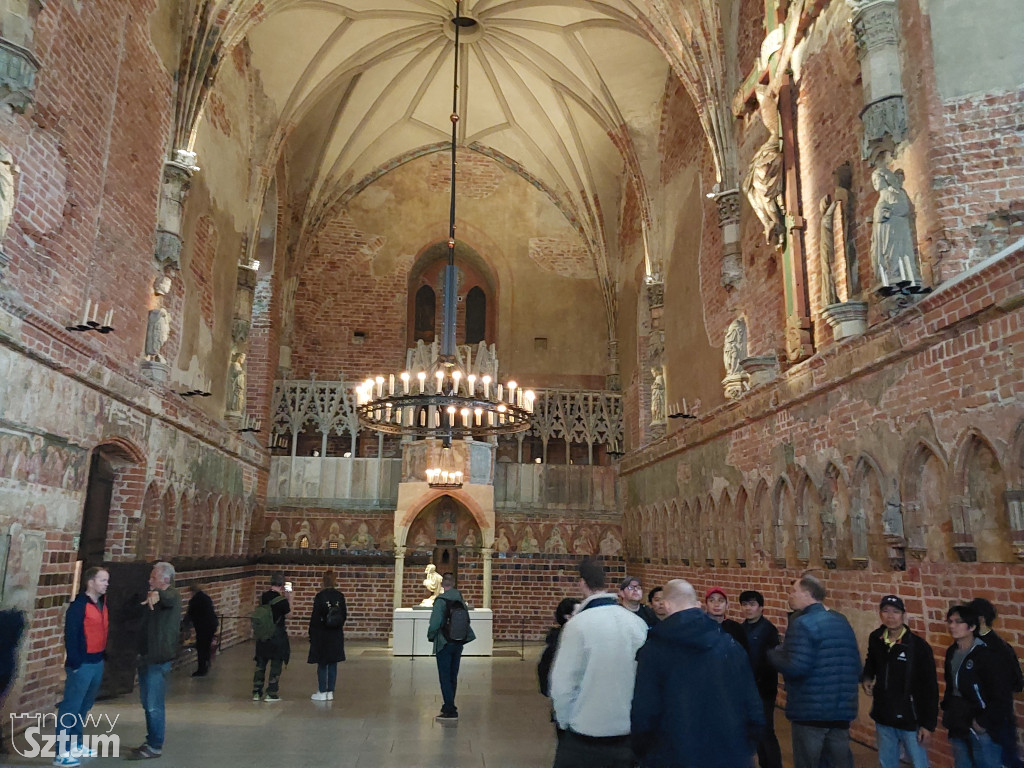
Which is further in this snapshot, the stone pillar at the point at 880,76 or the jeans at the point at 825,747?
the stone pillar at the point at 880,76

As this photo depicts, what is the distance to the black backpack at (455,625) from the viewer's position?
7.79 metres

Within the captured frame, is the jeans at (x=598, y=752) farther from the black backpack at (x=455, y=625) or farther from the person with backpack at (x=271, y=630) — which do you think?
the person with backpack at (x=271, y=630)

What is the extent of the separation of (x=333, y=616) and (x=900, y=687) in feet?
19.0

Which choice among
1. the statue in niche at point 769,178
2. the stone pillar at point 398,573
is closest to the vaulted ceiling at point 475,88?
the statue in niche at point 769,178

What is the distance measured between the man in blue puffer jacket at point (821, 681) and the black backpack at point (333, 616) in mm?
5509

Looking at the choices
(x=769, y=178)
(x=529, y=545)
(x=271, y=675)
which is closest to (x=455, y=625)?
(x=271, y=675)

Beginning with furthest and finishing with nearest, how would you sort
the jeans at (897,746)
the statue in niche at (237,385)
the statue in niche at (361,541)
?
the statue in niche at (361,541), the statue in niche at (237,385), the jeans at (897,746)

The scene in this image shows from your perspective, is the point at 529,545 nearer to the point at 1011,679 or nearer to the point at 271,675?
the point at 271,675

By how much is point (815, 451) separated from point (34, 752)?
7718 mm

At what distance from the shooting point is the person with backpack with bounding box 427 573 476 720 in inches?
307

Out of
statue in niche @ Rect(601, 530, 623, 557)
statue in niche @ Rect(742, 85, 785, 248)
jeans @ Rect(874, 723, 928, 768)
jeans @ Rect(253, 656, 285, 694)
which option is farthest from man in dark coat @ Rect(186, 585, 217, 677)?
statue in niche @ Rect(742, 85, 785, 248)

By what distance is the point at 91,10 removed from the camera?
8.53m

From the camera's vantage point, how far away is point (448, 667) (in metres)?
7.93

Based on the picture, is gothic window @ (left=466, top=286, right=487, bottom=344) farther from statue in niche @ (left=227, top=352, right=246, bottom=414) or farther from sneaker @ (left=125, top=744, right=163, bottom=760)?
sneaker @ (left=125, top=744, right=163, bottom=760)
